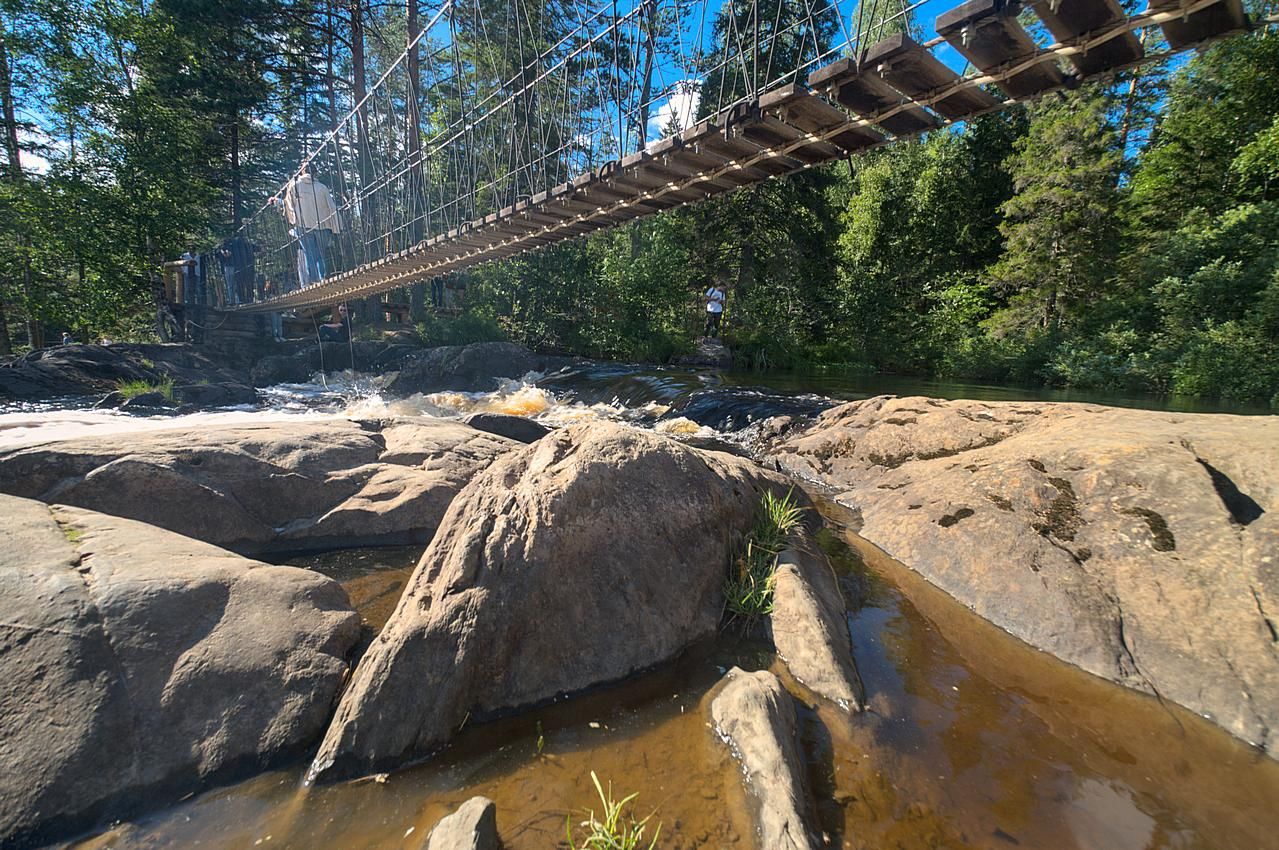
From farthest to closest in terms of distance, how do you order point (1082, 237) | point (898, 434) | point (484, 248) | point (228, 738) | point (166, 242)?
1. point (1082, 237)
2. point (166, 242)
3. point (484, 248)
4. point (898, 434)
5. point (228, 738)

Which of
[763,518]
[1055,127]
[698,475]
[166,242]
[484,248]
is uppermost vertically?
[1055,127]

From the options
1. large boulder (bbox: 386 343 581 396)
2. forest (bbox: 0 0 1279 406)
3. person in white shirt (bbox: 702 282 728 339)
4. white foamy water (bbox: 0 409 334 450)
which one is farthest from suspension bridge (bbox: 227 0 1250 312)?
person in white shirt (bbox: 702 282 728 339)

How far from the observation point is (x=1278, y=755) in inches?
90.7

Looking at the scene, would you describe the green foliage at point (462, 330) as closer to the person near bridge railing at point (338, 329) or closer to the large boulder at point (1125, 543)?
the person near bridge railing at point (338, 329)

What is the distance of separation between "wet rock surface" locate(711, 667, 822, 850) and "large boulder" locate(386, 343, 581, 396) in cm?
1566

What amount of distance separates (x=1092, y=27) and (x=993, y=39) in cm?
83

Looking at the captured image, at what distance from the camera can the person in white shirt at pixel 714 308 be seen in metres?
19.3

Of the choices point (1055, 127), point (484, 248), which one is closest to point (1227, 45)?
point (1055, 127)

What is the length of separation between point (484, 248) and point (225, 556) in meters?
11.1

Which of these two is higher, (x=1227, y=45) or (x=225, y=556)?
(x=1227, y=45)

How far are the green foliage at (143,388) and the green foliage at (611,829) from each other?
1476 cm

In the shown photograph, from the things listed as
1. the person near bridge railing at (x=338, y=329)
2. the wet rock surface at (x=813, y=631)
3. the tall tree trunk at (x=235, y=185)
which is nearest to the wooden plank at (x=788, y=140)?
the wet rock surface at (x=813, y=631)

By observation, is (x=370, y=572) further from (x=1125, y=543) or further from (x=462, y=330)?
(x=462, y=330)

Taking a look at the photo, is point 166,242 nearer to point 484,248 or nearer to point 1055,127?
point 484,248
